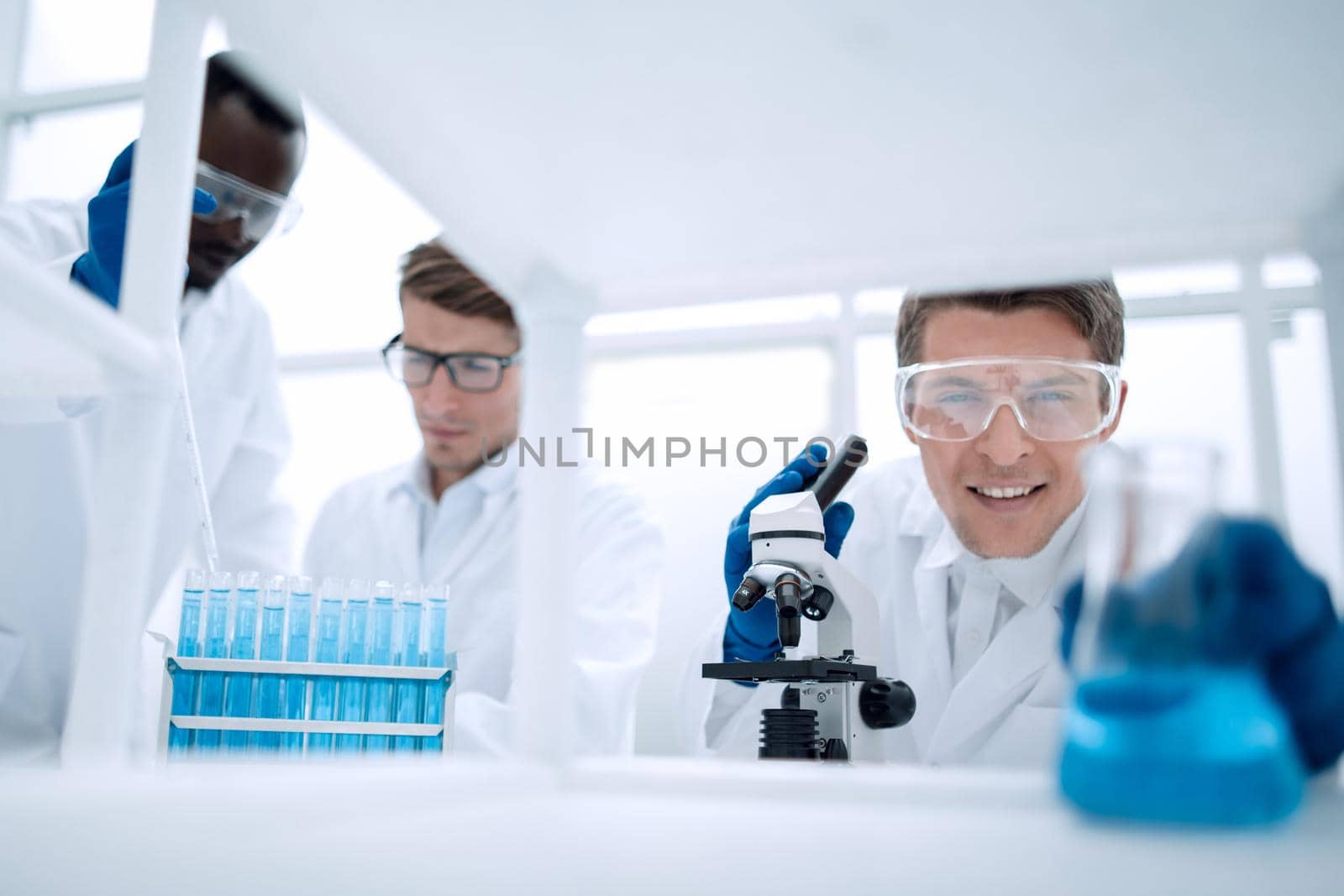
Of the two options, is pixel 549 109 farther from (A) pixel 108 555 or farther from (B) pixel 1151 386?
(B) pixel 1151 386

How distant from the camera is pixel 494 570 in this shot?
2238 millimetres

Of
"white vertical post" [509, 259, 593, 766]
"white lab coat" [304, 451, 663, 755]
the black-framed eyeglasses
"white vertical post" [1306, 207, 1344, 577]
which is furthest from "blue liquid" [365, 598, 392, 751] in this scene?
"white vertical post" [1306, 207, 1344, 577]

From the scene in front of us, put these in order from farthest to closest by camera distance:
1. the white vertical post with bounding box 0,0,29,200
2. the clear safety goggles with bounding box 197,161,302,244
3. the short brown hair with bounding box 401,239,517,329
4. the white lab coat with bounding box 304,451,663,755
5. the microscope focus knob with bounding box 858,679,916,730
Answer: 1. the white vertical post with bounding box 0,0,29,200
2. the short brown hair with bounding box 401,239,517,329
3. the white lab coat with bounding box 304,451,663,755
4. the clear safety goggles with bounding box 197,161,302,244
5. the microscope focus knob with bounding box 858,679,916,730

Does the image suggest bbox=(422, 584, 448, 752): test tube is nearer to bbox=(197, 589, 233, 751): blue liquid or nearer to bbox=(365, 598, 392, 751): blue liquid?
bbox=(365, 598, 392, 751): blue liquid

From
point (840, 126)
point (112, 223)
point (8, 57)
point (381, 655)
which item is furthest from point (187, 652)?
point (8, 57)

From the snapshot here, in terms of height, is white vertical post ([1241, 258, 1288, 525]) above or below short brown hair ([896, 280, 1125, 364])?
below

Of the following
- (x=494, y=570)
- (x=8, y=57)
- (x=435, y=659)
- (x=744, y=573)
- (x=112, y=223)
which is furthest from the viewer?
(x=8, y=57)

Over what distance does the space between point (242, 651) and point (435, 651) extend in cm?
26

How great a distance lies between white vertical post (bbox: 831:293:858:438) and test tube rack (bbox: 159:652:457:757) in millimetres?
1215

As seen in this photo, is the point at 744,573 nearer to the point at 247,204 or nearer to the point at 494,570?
the point at 494,570

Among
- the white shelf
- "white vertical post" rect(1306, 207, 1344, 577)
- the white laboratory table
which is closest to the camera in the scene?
the white laboratory table

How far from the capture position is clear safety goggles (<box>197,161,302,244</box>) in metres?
1.70

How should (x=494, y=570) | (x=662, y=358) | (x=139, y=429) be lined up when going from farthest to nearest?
1. (x=662, y=358)
2. (x=494, y=570)
3. (x=139, y=429)

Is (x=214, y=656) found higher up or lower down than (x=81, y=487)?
lower down
